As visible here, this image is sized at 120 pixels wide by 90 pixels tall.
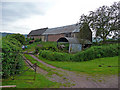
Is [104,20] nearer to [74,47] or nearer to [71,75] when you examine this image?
[74,47]

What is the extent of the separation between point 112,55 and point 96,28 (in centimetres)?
1132

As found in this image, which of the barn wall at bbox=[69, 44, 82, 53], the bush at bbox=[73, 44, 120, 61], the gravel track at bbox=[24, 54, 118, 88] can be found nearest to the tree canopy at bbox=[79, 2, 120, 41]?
the barn wall at bbox=[69, 44, 82, 53]

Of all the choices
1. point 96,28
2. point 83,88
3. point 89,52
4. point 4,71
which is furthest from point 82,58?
point 96,28

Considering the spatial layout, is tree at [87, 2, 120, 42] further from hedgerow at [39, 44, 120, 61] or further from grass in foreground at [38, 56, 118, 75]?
grass in foreground at [38, 56, 118, 75]

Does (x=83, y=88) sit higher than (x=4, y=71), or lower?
lower

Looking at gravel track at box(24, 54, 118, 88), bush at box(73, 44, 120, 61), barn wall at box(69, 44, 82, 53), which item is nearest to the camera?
gravel track at box(24, 54, 118, 88)

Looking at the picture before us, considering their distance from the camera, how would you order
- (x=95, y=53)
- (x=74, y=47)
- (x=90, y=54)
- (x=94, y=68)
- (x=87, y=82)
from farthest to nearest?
(x=74, y=47) < (x=95, y=53) < (x=90, y=54) < (x=94, y=68) < (x=87, y=82)

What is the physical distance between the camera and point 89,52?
12.5 metres

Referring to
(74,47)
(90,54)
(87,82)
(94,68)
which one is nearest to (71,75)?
(87,82)

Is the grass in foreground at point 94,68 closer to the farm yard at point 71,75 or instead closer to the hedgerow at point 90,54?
the farm yard at point 71,75

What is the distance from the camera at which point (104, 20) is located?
22.4 meters

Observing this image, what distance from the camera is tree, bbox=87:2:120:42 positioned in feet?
72.1

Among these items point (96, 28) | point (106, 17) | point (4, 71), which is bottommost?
point (4, 71)

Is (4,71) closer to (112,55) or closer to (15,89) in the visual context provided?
(15,89)
